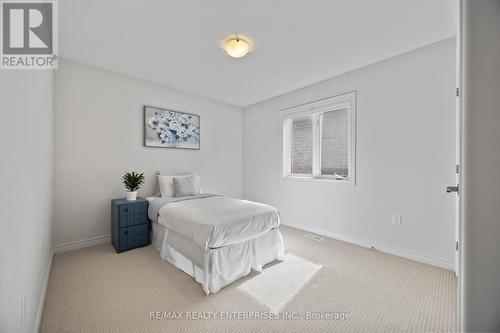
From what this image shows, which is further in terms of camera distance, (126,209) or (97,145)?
(97,145)

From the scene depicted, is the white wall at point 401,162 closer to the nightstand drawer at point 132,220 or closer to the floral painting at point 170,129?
the floral painting at point 170,129

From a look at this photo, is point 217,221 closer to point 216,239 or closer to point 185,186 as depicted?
point 216,239

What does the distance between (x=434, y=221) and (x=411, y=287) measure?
33.9 inches

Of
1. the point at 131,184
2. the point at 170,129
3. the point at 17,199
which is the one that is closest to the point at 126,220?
the point at 131,184

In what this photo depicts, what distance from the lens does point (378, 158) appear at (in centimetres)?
271

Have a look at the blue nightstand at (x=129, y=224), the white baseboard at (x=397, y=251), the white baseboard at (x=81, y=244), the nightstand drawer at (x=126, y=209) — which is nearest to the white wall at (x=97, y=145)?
the white baseboard at (x=81, y=244)

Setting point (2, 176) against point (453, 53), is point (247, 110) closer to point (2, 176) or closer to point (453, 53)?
point (453, 53)

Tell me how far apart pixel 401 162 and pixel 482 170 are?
2127mm

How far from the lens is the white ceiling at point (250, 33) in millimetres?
1771

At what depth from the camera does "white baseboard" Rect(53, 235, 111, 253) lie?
101 inches

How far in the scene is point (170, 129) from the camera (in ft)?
11.6

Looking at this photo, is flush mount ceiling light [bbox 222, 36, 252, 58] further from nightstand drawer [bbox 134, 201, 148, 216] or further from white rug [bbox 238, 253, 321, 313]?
white rug [bbox 238, 253, 321, 313]

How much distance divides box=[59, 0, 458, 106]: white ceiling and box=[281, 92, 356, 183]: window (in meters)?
0.55

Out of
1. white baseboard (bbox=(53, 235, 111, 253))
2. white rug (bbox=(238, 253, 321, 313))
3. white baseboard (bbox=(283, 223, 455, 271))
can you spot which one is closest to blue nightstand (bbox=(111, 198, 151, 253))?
white baseboard (bbox=(53, 235, 111, 253))
